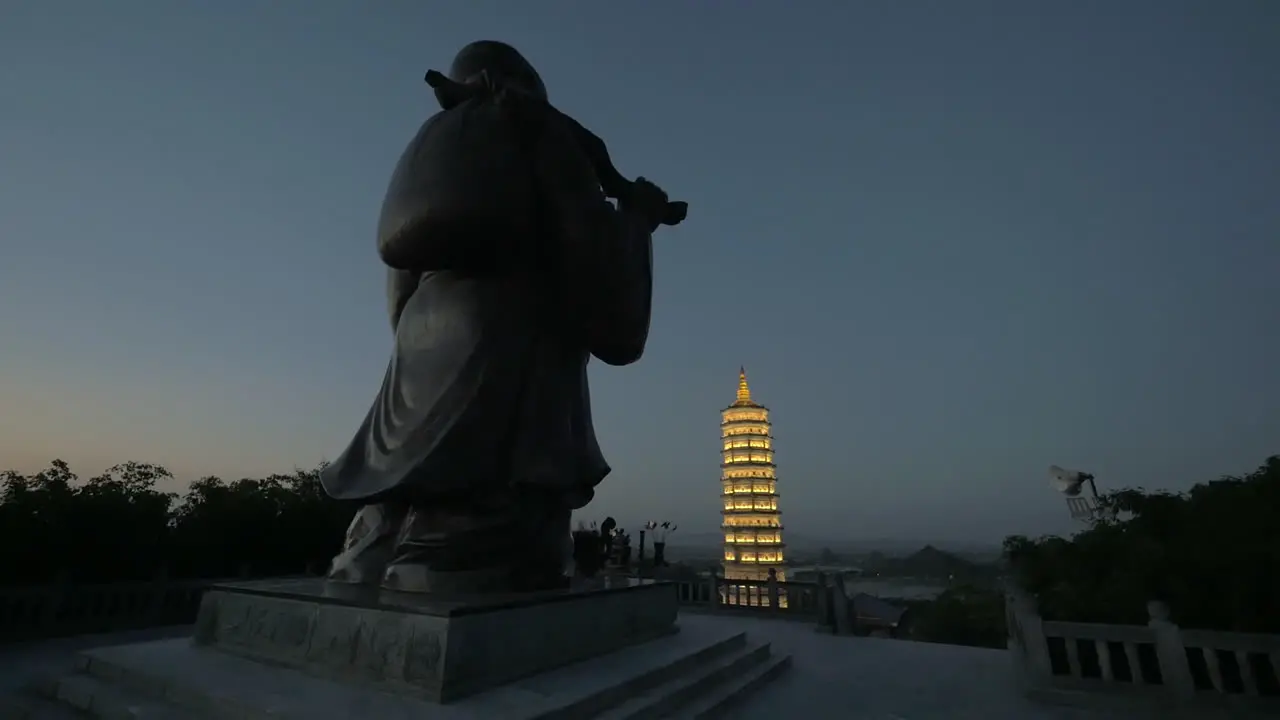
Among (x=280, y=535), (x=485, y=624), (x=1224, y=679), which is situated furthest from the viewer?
(x=280, y=535)

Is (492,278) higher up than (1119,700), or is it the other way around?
(492,278)

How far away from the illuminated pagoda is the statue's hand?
94.4 ft

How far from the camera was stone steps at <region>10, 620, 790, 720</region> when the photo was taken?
120 inches

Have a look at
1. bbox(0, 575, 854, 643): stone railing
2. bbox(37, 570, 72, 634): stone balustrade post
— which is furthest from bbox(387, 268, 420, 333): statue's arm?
bbox(37, 570, 72, 634): stone balustrade post

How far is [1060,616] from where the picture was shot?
5684 mm

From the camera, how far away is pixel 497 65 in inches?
218

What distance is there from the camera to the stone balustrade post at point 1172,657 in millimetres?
4660

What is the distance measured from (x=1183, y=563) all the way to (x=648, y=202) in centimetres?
517

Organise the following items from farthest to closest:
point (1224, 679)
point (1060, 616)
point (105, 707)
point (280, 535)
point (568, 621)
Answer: point (280, 535) → point (1060, 616) → point (1224, 679) → point (568, 621) → point (105, 707)

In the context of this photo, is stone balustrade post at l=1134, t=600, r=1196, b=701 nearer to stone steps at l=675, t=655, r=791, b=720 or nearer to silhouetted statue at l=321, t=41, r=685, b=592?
stone steps at l=675, t=655, r=791, b=720

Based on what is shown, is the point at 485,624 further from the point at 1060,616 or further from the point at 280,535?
the point at 280,535

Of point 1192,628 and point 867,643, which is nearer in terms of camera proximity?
point 1192,628

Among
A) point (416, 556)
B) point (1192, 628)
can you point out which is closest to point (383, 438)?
point (416, 556)

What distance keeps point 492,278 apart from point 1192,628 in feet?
19.4
